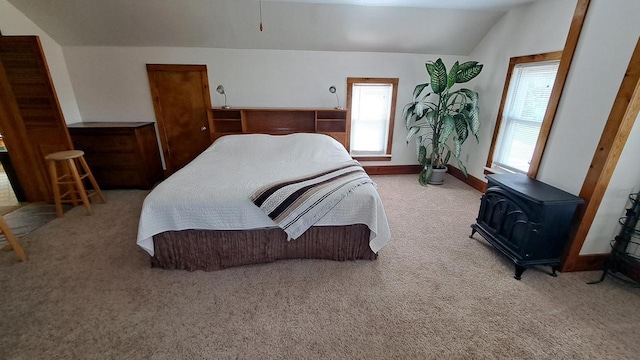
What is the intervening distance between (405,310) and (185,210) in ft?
5.36

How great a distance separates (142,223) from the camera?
5.97 ft

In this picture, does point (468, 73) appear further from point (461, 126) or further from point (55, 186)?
point (55, 186)

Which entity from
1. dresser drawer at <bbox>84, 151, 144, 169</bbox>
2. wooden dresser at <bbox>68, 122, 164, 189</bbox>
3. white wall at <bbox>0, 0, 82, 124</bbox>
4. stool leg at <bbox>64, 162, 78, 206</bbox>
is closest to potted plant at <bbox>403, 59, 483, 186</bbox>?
wooden dresser at <bbox>68, 122, 164, 189</bbox>

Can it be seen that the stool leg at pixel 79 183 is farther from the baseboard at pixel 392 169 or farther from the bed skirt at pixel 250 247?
the baseboard at pixel 392 169

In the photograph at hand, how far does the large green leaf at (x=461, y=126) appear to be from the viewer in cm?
337

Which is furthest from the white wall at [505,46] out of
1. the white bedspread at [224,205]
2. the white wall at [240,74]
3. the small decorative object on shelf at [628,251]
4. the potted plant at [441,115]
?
the white bedspread at [224,205]

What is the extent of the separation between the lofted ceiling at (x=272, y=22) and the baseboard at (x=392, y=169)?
1774 mm

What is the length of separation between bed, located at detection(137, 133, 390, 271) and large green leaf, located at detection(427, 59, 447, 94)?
2116mm

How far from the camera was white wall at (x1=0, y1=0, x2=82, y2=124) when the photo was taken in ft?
8.95

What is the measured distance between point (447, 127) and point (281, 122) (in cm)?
228

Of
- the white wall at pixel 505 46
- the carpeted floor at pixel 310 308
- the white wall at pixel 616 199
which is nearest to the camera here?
the carpeted floor at pixel 310 308

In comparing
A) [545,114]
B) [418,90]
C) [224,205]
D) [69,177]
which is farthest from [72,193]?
[545,114]

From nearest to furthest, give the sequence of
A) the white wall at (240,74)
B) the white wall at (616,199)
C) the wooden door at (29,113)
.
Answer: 1. the white wall at (616,199)
2. the wooden door at (29,113)
3. the white wall at (240,74)

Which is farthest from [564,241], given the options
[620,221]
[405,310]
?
[405,310]
